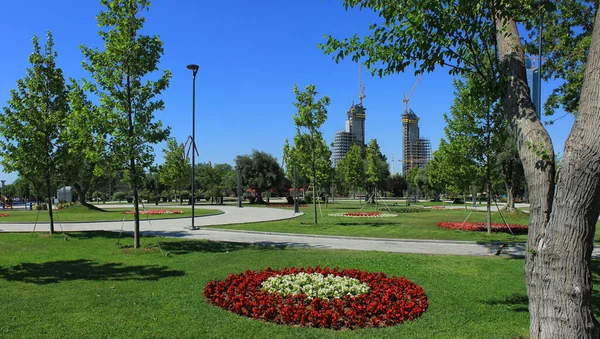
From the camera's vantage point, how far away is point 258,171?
55594 millimetres

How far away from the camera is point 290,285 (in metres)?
7.31

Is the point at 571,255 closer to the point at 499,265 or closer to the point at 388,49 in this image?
the point at 388,49

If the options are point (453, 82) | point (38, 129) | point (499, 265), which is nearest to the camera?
point (499, 265)

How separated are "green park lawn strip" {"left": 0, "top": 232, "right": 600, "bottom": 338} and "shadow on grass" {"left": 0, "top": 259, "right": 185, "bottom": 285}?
0.02 meters

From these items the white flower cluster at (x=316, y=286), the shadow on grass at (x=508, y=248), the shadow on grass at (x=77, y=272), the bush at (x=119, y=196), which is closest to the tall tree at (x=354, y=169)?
the shadow on grass at (x=508, y=248)

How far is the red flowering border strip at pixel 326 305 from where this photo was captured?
580 cm

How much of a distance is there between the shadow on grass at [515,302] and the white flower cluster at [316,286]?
2.20 metres

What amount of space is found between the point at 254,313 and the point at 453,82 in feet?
51.0

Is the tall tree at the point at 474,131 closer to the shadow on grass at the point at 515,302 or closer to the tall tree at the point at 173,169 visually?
the shadow on grass at the point at 515,302

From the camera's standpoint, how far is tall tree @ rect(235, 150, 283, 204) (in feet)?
181

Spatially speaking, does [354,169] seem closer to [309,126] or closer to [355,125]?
[309,126]

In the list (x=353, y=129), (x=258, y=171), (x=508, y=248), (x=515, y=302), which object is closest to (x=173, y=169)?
(x=258, y=171)

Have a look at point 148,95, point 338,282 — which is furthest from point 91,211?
point 338,282

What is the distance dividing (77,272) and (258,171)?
4628cm
